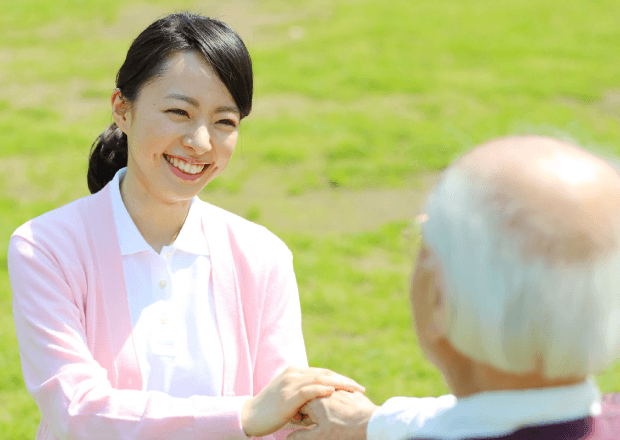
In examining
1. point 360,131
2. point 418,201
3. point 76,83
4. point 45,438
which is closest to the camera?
point 45,438

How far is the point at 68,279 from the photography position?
2.20m

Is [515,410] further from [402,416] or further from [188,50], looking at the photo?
[188,50]

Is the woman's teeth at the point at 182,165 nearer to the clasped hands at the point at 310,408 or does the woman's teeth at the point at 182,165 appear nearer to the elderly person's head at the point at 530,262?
the clasped hands at the point at 310,408

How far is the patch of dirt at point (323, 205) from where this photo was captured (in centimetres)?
628

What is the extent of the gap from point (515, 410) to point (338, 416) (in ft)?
3.08

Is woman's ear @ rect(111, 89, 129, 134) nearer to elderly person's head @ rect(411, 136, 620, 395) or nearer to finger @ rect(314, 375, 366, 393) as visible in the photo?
finger @ rect(314, 375, 366, 393)

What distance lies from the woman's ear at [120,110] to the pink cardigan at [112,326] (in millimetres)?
234

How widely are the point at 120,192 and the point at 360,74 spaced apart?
7.07 m

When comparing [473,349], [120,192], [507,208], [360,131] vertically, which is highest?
[360,131]

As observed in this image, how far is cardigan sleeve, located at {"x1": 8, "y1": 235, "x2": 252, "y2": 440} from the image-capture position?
6.83 ft

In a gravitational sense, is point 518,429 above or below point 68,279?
below

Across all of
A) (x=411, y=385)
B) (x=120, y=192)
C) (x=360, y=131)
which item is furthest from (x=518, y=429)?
(x=360, y=131)

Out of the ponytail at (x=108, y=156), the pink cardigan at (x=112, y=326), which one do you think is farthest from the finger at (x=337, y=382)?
the ponytail at (x=108, y=156)

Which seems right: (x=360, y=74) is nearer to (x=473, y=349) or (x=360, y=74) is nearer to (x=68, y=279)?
(x=68, y=279)
